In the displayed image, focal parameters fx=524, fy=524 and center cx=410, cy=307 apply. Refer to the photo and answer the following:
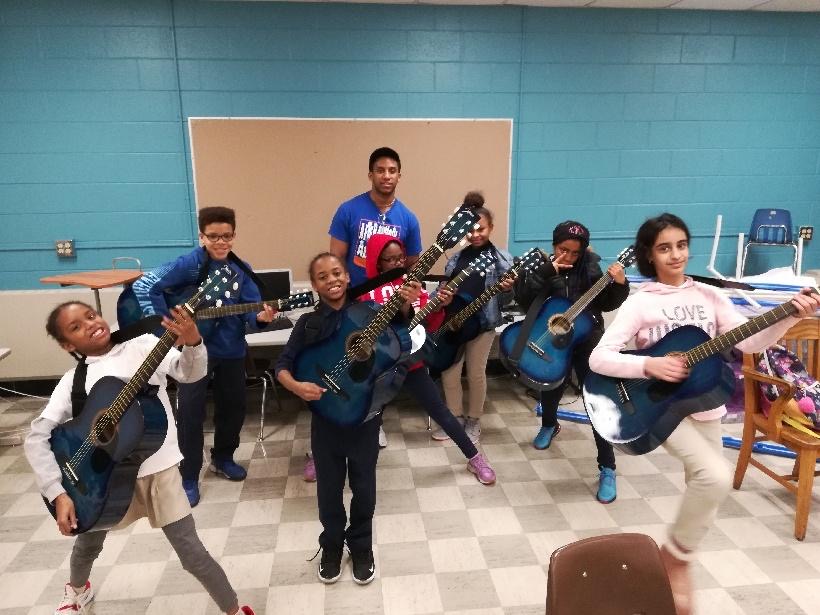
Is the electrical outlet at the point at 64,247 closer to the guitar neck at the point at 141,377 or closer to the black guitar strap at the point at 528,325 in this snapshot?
the guitar neck at the point at 141,377

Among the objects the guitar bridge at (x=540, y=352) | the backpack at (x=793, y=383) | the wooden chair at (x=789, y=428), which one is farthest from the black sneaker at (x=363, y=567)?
the backpack at (x=793, y=383)

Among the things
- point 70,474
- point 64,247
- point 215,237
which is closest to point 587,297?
point 215,237

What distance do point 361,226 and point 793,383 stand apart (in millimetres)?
2174

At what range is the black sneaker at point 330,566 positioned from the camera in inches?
80.0

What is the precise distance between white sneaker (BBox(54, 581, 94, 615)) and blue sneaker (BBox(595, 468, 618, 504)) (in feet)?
7.28

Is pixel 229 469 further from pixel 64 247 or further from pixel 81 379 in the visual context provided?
pixel 64 247

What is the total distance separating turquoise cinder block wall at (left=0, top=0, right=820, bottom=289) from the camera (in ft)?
12.0

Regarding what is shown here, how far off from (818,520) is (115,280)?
391cm

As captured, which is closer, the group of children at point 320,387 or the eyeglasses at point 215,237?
the group of children at point 320,387

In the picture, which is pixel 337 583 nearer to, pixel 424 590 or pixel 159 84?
pixel 424 590

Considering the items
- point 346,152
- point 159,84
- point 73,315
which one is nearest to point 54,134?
point 159,84

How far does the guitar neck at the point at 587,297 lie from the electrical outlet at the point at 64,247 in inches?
139

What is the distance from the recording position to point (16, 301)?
11.9 feet

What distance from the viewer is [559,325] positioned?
2.52m
